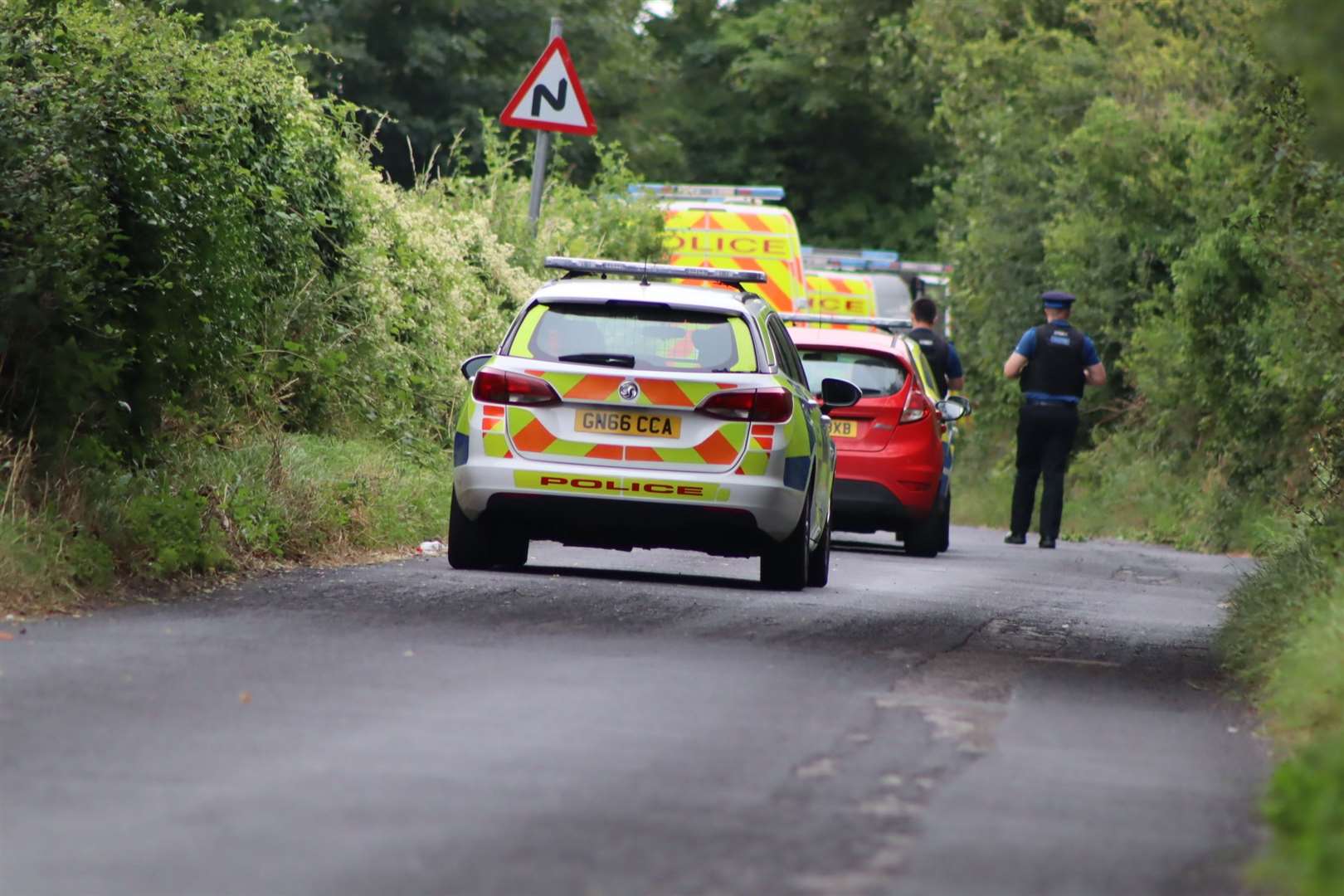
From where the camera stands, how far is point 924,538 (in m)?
18.8

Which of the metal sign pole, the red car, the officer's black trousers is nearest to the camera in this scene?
the red car

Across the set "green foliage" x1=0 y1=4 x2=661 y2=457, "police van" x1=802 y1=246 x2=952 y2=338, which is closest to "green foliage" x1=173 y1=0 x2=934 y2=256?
"police van" x1=802 y1=246 x2=952 y2=338

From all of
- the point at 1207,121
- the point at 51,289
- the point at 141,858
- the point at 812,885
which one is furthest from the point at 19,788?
the point at 1207,121

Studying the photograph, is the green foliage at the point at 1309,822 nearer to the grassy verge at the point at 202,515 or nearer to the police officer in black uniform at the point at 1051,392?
the grassy verge at the point at 202,515

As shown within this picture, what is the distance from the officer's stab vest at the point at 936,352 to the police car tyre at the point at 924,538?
3.65 m

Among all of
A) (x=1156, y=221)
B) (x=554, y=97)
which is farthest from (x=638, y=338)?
(x=1156, y=221)

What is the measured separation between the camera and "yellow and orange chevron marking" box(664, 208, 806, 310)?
27844 millimetres

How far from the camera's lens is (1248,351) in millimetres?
22625

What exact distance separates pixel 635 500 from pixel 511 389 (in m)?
0.85

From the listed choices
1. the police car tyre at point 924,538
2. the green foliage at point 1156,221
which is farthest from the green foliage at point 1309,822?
the police car tyre at point 924,538

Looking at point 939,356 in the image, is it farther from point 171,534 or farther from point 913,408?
point 171,534

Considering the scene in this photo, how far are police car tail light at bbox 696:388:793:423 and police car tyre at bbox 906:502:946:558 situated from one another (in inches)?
241

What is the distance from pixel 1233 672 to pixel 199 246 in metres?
5.27

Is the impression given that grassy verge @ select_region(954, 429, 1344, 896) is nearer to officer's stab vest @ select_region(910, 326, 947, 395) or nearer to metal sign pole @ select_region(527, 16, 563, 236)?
officer's stab vest @ select_region(910, 326, 947, 395)
